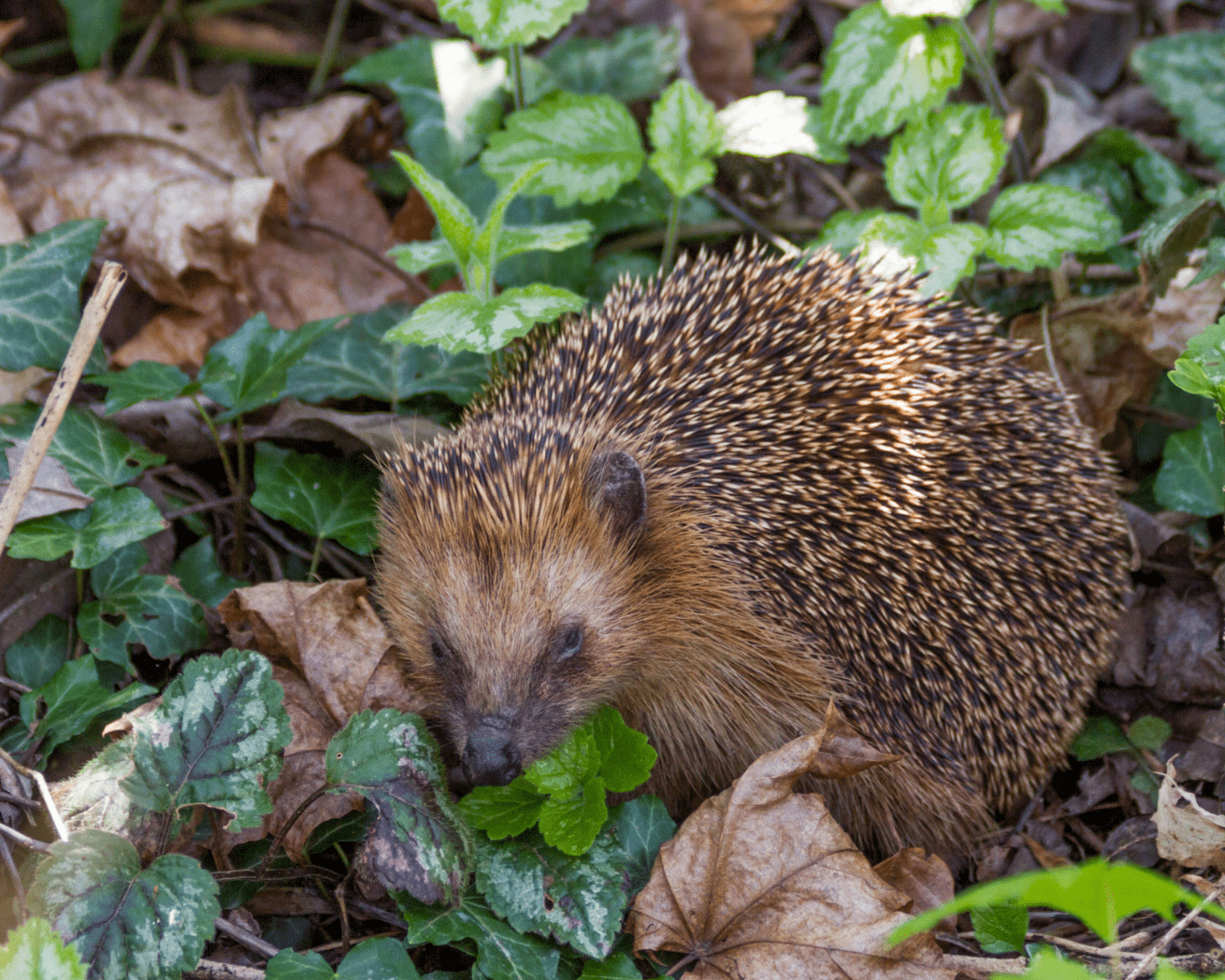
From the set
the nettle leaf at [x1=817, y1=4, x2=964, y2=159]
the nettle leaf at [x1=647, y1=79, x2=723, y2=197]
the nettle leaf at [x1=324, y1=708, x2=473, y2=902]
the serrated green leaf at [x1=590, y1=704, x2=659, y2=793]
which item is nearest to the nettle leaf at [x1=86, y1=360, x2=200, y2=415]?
the nettle leaf at [x1=324, y1=708, x2=473, y2=902]

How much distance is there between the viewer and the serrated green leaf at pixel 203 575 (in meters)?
4.16

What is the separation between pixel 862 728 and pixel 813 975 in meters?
0.89

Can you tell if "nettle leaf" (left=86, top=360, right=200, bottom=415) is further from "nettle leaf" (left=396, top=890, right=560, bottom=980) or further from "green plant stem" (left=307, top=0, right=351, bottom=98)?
"green plant stem" (left=307, top=0, right=351, bottom=98)

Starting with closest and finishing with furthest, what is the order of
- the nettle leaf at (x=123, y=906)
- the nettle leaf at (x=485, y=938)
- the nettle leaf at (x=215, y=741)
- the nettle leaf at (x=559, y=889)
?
the nettle leaf at (x=123, y=906) < the nettle leaf at (x=215, y=741) < the nettle leaf at (x=485, y=938) < the nettle leaf at (x=559, y=889)

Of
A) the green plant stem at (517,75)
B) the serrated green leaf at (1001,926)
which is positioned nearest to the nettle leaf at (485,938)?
the serrated green leaf at (1001,926)

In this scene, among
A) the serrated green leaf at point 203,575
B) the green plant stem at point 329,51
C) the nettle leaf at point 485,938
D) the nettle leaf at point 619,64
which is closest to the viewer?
the nettle leaf at point 485,938

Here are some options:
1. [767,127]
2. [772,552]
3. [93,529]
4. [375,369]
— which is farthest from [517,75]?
[93,529]

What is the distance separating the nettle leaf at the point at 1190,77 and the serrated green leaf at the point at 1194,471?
1863mm

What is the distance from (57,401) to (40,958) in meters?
1.67

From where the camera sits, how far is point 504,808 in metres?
→ 3.52

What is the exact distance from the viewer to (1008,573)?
13.0ft

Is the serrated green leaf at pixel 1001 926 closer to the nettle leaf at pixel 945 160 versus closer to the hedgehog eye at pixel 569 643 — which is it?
the hedgehog eye at pixel 569 643

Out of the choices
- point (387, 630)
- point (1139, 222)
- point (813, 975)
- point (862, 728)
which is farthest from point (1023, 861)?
point (1139, 222)

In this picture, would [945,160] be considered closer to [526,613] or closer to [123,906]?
[526,613]
